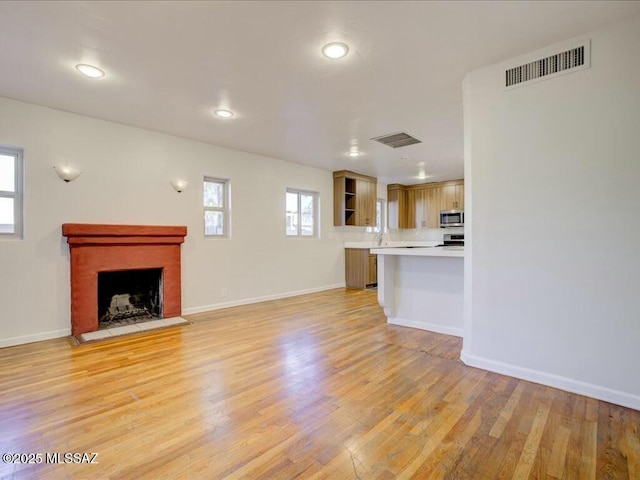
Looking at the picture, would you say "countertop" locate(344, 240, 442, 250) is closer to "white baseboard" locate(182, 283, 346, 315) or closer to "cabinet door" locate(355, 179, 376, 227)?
"cabinet door" locate(355, 179, 376, 227)

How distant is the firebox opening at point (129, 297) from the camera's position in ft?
13.8

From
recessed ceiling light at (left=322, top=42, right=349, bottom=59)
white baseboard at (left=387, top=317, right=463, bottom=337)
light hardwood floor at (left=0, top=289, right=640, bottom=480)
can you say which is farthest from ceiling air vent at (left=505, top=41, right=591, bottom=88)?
white baseboard at (left=387, top=317, right=463, bottom=337)

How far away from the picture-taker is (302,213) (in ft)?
22.0

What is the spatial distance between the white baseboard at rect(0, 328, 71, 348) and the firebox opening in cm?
36

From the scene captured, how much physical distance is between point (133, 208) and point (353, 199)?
450cm

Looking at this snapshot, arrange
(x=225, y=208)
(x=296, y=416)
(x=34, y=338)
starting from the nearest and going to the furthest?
(x=296, y=416), (x=34, y=338), (x=225, y=208)

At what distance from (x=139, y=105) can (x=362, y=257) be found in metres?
5.03

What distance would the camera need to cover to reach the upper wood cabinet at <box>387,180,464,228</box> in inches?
330

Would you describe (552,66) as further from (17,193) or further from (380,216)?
(380,216)

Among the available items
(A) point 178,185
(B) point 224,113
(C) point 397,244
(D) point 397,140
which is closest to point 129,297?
(A) point 178,185

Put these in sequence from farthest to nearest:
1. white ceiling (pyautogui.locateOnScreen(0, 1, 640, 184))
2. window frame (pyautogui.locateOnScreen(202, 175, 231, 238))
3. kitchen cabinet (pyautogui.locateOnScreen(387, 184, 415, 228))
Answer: kitchen cabinet (pyautogui.locateOnScreen(387, 184, 415, 228)), window frame (pyautogui.locateOnScreen(202, 175, 231, 238)), white ceiling (pyautogui.locateOnScreen(0, 1, 640, 184))

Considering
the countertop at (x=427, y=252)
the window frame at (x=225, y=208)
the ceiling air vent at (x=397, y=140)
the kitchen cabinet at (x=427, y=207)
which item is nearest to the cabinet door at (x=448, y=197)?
the kitchen cabinet at (x=427, y=207)

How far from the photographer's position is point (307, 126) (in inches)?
167

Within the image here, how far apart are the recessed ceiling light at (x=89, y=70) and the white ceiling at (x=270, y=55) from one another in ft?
0.17
